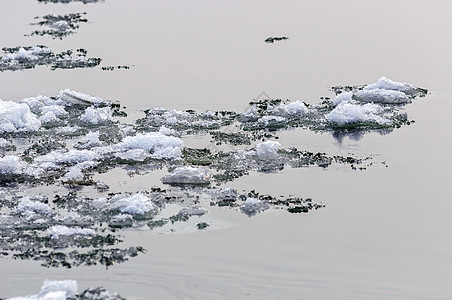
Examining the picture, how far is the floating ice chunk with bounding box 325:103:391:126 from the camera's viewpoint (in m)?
A: 12.7

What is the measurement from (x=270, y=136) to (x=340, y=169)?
4.83ft

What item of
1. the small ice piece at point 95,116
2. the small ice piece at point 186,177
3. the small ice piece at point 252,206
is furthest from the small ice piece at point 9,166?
the small ice piece at point 252,206

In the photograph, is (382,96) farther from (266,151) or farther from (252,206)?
(252,206)

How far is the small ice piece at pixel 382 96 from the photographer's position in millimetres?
13711

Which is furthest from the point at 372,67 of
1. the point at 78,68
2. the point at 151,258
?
the point at 151,258

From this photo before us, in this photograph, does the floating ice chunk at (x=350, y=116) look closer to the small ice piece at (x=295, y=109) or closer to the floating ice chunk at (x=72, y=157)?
the small ice piece at (x=295, y=109)

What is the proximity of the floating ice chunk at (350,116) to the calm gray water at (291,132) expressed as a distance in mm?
358

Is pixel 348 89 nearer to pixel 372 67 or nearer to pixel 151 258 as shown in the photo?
pixel 372 67

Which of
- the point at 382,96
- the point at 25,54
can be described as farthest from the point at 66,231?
the point at 25,54

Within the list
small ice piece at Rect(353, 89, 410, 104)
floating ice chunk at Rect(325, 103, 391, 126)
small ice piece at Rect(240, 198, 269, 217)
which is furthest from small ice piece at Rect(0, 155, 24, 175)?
small ice piece at Rect(353, 89, 410, 104)

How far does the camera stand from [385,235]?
9.39 m

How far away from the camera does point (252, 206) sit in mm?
9961

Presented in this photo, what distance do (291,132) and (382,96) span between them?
2033mm

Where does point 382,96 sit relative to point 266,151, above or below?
above
